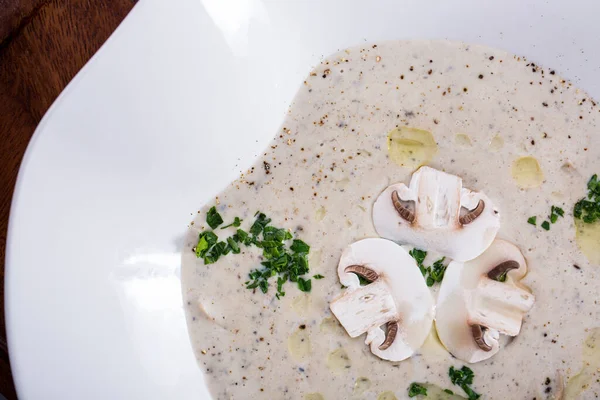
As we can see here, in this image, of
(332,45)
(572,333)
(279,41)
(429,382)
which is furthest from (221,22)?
(572,333)

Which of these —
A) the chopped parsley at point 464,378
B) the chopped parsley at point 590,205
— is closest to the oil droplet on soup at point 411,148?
the chopped parsley at point 590,205

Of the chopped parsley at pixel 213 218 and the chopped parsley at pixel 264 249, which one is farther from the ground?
the chopped parsley at pixel 213 218

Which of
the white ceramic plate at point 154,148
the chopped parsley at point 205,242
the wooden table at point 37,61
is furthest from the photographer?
the chopped parsley at point 205,242

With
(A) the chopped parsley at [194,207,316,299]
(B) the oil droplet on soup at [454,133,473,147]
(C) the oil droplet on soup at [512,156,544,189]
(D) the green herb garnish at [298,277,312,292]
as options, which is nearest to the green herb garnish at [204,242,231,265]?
(A) the chopped parsley at [194,207,316,299]

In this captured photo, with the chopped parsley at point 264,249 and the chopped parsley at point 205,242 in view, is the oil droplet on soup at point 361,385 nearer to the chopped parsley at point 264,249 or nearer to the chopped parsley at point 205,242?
the chopped parsley at point 264,249

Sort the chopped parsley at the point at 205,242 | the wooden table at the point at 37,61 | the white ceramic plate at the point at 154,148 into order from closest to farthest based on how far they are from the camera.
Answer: the white ceramic plate at the point at 154,148, the wooden table at the point at 37,61, the chopped parsley at the point at 205,242

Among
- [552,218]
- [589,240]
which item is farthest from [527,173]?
[589,240]
